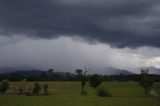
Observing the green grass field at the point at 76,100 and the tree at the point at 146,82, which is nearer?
the green grass field at the point at 76,100

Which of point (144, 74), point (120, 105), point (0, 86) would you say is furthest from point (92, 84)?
point (120, 105)

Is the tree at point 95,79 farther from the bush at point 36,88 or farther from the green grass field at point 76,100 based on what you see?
the green grass field at point 76,100

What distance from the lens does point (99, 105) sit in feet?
224

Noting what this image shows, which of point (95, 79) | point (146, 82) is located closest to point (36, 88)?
point (95, 79)

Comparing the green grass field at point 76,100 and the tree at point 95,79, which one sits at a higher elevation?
the tree at point 95,79

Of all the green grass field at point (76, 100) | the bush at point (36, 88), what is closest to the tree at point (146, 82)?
the green grass field at point (76, 100)

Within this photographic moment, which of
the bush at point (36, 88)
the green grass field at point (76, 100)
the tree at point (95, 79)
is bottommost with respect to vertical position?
the green grass field at point (76, 100)

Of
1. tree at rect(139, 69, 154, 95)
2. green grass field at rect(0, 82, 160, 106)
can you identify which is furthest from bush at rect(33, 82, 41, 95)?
tree at rect(139, 69, 154, 95)

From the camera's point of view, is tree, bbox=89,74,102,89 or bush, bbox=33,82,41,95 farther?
tree, bbox=89,74,102,89

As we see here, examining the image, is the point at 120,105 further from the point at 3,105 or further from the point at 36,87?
the point at 36,87

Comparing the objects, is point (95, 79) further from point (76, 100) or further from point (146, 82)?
point (76, 100)

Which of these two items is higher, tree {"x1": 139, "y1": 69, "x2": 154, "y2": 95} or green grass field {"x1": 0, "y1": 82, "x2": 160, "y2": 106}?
tree {"x1": 139, "y1": 69, "x2": 154, "y2": 95}

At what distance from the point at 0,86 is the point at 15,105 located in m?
62.9

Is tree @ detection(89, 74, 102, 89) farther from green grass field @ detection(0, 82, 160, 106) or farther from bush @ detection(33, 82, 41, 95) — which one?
green grass field @ detection(0, 82, 160, 106)
